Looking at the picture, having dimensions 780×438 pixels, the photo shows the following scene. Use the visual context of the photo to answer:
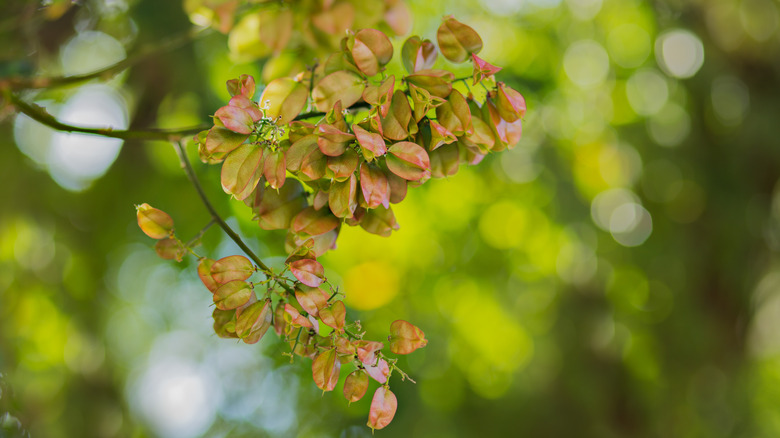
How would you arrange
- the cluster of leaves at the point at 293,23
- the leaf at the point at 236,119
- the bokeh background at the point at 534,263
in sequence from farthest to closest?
1. the bokeh background at the point at 534,263
2. the cluster of leaves at the point at 293,23
3. the leaf at the point at 236,119

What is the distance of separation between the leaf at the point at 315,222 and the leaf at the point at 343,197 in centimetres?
2

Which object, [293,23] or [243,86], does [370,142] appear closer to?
[243,86]

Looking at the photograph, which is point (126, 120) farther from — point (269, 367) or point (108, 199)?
point (269, 367)

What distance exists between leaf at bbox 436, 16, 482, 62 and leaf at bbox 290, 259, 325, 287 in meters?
0.18

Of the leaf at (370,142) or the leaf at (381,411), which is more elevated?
the leaf at (370,142)

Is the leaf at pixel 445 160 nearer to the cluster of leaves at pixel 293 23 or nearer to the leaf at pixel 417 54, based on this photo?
the leaf at pixel 417 54

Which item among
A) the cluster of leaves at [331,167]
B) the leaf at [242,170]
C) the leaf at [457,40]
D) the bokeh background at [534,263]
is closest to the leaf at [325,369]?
the cluster of leaves at [331,167]

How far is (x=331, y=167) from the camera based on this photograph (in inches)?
11.0

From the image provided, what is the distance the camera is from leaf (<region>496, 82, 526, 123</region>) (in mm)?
326

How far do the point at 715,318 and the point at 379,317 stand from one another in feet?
3.10

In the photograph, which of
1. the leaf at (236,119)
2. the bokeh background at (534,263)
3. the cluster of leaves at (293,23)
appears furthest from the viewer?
the bokeh background at (534,263)

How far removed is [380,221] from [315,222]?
0.13 feet

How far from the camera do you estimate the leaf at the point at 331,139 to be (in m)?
0.27

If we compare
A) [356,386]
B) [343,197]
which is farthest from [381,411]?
[343,197]
